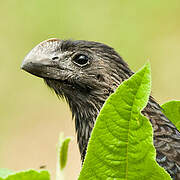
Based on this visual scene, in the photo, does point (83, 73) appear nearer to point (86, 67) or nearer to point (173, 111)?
point (86, 67)

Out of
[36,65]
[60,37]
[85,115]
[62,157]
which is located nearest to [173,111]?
[62,157]

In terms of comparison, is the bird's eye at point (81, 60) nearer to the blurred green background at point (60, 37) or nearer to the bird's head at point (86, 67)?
the bird's head at point (86, 67)

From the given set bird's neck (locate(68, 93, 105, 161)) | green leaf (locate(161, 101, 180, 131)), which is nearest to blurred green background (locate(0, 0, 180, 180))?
bird's neck (locate(68, 93, 105, 161))

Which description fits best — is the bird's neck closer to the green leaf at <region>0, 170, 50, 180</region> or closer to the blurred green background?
the green leaf at <region>0, 170, 50, 180</region>

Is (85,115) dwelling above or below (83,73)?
below

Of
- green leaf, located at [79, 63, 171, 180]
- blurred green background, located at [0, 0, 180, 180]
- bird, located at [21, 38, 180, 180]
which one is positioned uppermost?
green leaf, located at [79, 63, 171, 180]

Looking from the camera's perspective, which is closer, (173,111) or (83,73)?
(173,111)
